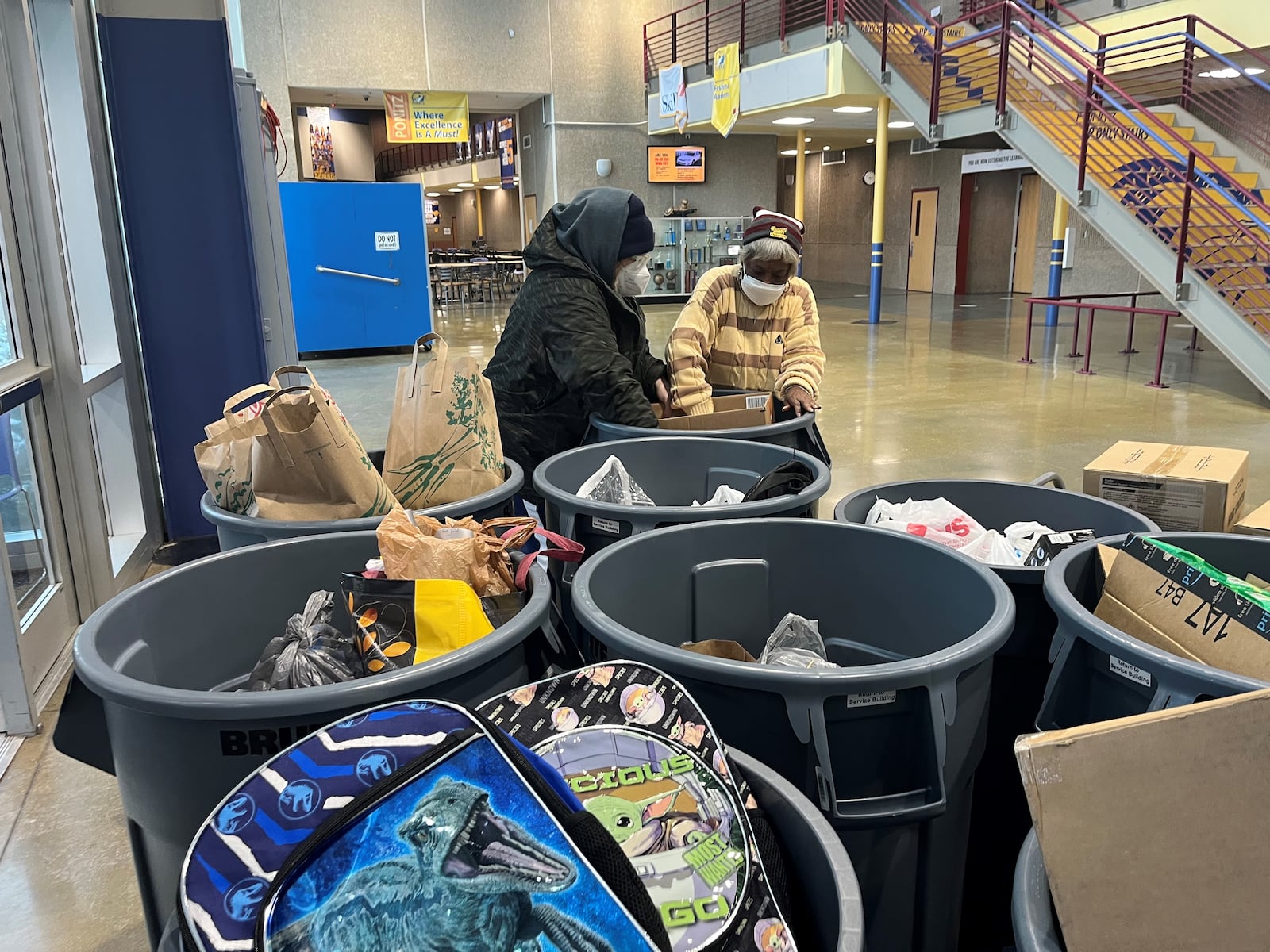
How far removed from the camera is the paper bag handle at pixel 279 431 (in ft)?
5.31

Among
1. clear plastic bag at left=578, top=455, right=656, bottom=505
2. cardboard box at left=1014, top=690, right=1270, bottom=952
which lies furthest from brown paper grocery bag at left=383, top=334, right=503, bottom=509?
cardboard box at left=1014, top=690, right=1270, bottom=952

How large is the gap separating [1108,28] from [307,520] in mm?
11139

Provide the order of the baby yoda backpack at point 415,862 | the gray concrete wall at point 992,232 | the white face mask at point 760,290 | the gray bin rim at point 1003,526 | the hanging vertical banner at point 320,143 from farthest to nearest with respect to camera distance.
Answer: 1. the hanging vertical banner at point 320,143
2. the gray concrete wall at point 992,232
3. the white face mask at point 760,290
4. the gray bin rim at point 1003,526
5. the baby yoda backpack at point 415,862

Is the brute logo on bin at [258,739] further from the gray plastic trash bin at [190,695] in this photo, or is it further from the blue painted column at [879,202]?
the blue painted column at [879,202]

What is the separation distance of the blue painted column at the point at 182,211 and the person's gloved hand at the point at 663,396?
1.65 meters

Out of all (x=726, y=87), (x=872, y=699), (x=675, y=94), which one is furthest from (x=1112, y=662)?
(x=675, y=94)

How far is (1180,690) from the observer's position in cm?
112

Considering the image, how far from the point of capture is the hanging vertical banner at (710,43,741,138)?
12180 millimetres

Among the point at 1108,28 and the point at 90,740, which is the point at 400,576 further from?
the point at 1108,28

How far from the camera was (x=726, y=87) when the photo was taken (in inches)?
490

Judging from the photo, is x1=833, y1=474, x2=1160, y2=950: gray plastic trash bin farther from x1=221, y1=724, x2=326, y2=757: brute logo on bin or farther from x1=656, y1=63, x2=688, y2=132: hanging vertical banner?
x1=656, y1=63, x2=688, y2=132: hanging vertical banner

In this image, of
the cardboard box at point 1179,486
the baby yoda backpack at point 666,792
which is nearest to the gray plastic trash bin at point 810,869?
the baby yoda backpack at point 666,792

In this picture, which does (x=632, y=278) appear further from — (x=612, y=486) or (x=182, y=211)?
(x=182, y=211)

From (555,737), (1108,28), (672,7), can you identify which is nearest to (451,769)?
(555,737)
